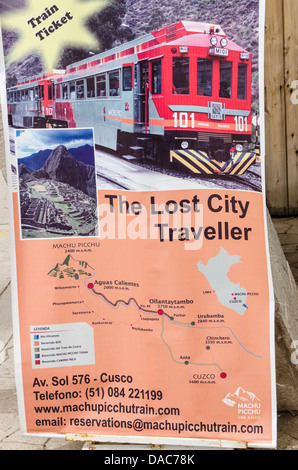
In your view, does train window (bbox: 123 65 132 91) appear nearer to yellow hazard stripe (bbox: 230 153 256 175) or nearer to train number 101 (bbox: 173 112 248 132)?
train number 101 (bbox: 173 112 248 132)

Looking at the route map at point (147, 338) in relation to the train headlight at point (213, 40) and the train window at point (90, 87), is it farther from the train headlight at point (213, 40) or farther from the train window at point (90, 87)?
the train headlight at point (213, 40)

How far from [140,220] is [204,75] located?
51 cm

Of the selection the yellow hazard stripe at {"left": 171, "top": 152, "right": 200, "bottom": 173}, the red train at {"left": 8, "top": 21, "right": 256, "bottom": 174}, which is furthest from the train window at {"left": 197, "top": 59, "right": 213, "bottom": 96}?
the yellow hazard stripe at {"left": 171, "top": 152, "right": 200, "bottom": 173}

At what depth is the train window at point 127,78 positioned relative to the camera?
185 cm

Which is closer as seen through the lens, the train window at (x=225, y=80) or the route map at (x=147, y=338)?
the train window at (x=225, y=80)

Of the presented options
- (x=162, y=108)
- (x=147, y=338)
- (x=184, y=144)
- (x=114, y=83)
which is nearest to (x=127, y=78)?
(x=114, y=83)

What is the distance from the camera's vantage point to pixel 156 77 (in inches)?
72.4

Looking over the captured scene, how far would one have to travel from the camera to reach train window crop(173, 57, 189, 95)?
1.82 meters

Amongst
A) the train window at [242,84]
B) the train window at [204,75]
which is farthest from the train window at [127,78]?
the train window at [242,84]

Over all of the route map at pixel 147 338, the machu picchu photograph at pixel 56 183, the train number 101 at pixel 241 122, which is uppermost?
the train number 101 at pixel 241 122

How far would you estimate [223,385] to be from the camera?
1.94m

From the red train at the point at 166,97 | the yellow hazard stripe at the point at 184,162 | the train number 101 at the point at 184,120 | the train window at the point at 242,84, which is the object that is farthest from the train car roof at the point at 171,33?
the yellow hazard stripe at the point at 184,162

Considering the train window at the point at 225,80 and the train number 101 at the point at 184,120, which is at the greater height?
the train window at the point at 225,80

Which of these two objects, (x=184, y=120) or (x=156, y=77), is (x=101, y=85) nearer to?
(x=156, y=77)
